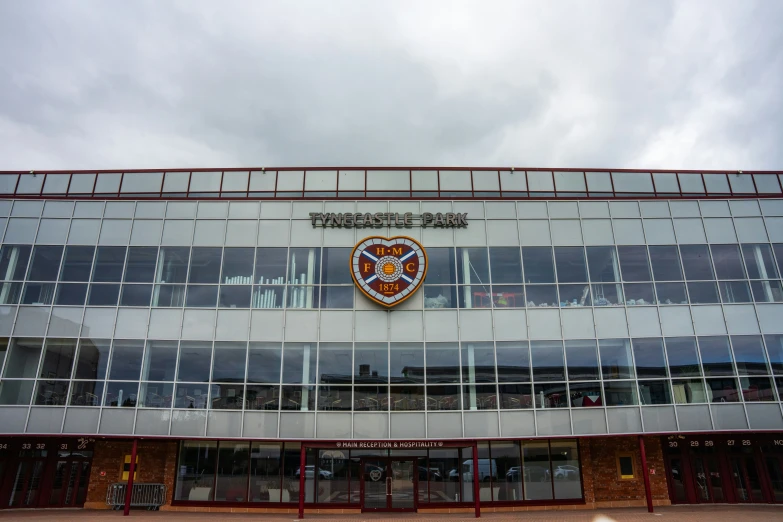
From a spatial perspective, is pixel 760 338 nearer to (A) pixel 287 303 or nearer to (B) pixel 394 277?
(B) pixel 394 277

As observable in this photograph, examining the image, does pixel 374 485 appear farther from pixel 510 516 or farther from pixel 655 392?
pixel 655 392

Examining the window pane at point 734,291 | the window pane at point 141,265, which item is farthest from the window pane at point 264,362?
the window pane at point 734,291

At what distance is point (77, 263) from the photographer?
20609mm

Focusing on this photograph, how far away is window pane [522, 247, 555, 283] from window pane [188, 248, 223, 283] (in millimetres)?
12622

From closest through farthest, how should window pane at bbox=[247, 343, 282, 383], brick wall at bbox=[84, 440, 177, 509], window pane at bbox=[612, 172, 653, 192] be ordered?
window pane at bbox=[247, 343, 282, 383]
brick wall at bbox=[84, 440, 177, 509]
window pane at bbox=[612, 172, 653, 192]

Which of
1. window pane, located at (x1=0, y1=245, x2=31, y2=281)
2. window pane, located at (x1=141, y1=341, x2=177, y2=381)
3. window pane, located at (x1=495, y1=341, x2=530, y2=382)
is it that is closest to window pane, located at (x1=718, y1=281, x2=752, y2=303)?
window pane, located at (x1=495, y1=341, x2=530, y2=382)

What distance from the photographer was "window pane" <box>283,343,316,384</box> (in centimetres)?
1928

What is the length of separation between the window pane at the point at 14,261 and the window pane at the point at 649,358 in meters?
24.7

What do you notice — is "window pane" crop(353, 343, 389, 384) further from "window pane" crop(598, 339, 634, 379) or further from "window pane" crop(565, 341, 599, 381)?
"window pane" crop(598, 339, 634, 379)

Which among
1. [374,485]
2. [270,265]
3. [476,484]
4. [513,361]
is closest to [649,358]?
[513,361]

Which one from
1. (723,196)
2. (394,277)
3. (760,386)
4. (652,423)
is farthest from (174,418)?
(723,196)

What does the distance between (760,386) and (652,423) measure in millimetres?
4566

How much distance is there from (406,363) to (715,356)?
12013 millimetres

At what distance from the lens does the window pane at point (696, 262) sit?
67.7 ft
